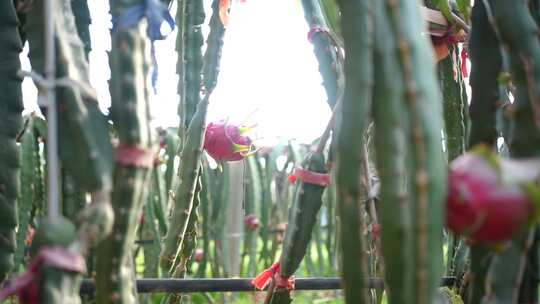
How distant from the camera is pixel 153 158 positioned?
543 mm

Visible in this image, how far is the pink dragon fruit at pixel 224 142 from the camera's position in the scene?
144cm

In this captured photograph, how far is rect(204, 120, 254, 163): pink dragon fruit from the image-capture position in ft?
4.72

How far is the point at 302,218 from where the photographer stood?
3.01ft

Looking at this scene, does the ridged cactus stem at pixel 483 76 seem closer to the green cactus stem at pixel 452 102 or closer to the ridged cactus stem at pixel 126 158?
the ridged cactus stem at pixel 126 158

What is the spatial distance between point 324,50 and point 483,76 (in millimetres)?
427

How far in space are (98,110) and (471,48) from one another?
392 millimetres

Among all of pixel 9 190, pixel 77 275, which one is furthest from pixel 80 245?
pixel 9 190

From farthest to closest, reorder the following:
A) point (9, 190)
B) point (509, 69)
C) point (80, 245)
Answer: point (9, 190), point (509, 69), point (80, 245)

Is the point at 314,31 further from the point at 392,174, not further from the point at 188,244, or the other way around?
the point at 392,174

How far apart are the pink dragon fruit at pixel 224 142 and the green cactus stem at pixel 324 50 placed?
0.42 metres

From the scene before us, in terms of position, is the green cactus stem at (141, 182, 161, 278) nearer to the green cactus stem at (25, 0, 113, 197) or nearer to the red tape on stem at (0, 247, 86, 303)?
the green cactus stem at (25, 0, 113, 197)

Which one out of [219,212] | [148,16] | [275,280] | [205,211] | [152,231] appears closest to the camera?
[148,16]

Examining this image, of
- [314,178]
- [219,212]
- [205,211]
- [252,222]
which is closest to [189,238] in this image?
[314,178]

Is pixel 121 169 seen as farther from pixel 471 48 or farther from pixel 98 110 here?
pixel 471 48
